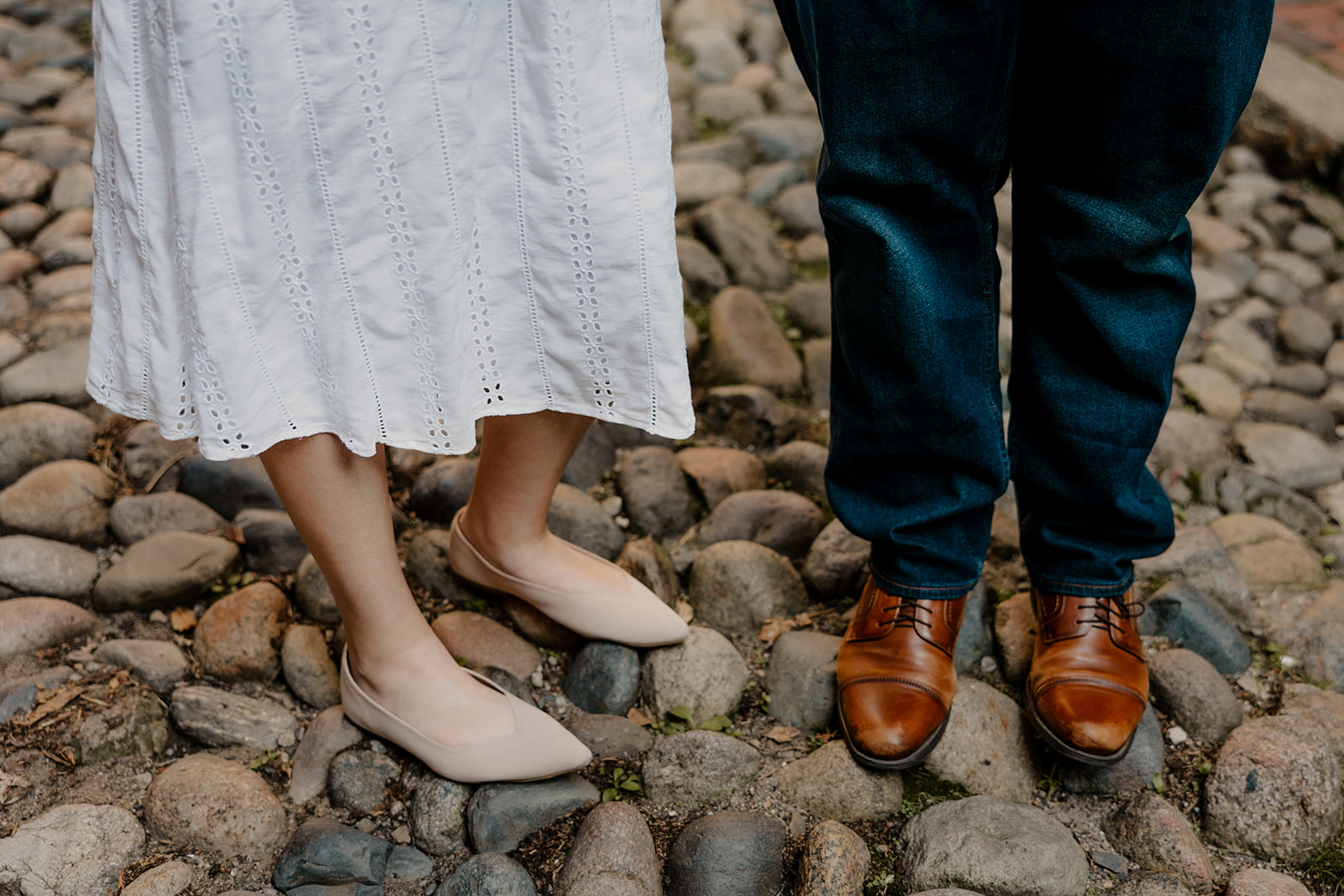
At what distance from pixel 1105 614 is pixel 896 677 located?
303 millimetres

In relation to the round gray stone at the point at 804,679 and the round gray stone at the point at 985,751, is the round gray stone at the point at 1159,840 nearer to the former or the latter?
the round gray stone at the point at 985,751

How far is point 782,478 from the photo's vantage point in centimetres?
184

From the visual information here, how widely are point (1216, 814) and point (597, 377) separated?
37.9 inches

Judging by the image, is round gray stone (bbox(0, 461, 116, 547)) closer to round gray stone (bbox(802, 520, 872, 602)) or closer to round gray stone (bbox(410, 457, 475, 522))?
round gray stone (bbox(410, 457, 475, 522))

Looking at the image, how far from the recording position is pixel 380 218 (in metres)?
0.97

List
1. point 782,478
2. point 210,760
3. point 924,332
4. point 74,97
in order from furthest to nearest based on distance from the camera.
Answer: point 74,97
point 782,478
point 210,760
point 924,332

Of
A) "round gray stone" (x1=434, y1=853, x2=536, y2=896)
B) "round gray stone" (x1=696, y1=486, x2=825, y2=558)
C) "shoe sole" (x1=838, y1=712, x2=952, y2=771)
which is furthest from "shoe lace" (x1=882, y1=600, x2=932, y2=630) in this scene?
"round gray stone" (x1=434, y1=853, x2=536, y2=896)

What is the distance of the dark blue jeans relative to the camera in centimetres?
106

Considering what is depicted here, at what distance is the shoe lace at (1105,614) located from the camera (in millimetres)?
1355

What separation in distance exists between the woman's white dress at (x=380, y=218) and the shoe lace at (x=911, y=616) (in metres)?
0.44

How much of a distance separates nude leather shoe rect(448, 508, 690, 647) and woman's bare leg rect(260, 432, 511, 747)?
0.17m

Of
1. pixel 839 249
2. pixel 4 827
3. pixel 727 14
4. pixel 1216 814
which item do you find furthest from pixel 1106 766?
pixel 727 14

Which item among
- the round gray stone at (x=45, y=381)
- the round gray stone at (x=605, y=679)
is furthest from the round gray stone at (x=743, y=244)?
the round gray stone at (x=45, y=381)

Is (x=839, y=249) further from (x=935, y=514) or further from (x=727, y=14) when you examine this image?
(x=727, y=14)
